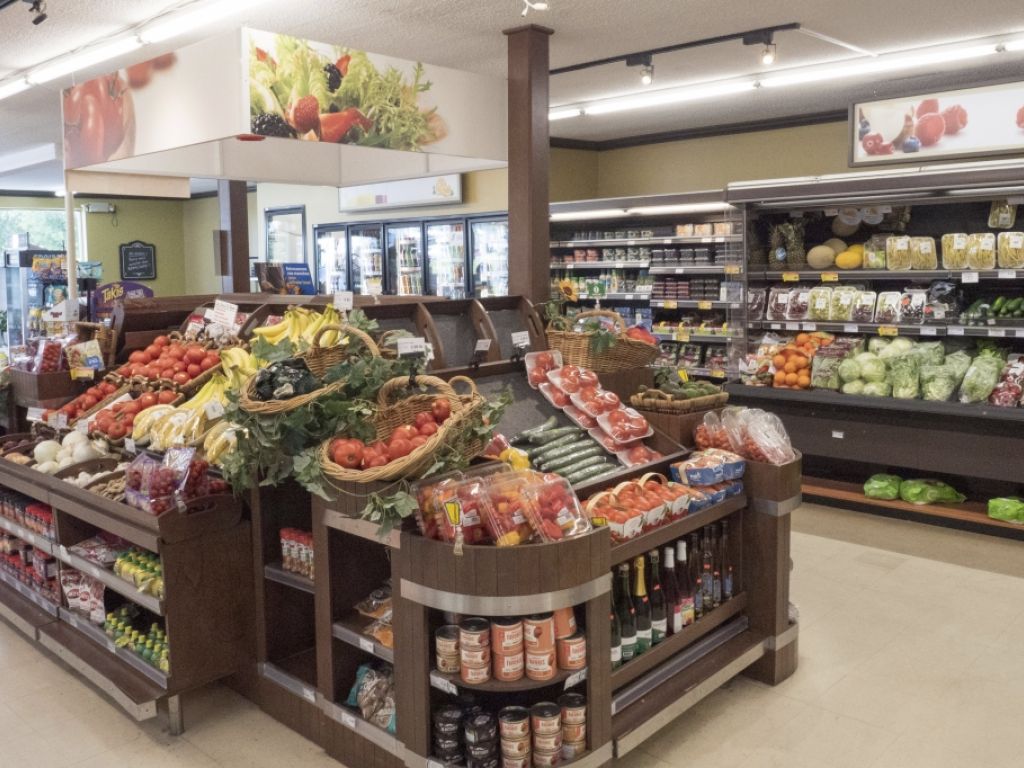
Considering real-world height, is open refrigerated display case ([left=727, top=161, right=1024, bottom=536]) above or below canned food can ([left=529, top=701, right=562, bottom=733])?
above

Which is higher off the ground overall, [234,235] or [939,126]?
[939,126]

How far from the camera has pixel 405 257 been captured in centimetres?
1014

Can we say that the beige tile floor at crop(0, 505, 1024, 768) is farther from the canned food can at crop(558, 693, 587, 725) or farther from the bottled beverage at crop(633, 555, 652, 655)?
the canned food can at crop(558, 693, 587, 725)

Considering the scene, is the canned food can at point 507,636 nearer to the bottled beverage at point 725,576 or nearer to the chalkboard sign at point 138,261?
the bottled beverage at point 725,576

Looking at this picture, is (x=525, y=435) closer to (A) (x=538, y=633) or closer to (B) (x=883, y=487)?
(A) (x=538, y=633)

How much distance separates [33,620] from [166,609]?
1.17 metres

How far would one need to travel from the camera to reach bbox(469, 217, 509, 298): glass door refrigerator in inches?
362

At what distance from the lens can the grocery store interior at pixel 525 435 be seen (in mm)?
2834

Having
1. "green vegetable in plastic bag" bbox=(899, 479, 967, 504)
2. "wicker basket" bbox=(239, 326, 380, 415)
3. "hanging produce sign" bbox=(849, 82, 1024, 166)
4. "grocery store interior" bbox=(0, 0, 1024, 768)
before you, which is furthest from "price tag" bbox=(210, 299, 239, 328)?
"green vegetable in plastic bag" bbox=(899, 479, 967, 504)

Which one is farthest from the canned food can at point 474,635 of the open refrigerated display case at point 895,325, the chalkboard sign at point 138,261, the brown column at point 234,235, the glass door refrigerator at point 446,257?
the chalkboard sign at point 138,261

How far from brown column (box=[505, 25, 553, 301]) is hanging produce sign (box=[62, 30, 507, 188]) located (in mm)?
104

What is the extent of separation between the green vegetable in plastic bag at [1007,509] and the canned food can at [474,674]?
Result: 4.13 m

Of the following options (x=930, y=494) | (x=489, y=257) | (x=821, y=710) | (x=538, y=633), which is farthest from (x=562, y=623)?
(x=489, y=257)

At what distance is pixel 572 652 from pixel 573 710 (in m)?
0.20
